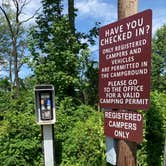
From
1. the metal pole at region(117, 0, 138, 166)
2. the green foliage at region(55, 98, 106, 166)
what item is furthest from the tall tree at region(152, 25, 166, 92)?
the metal pole at region(117, 0, 138, 166)

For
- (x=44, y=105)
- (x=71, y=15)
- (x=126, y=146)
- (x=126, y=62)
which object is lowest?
(x=126, y=146)

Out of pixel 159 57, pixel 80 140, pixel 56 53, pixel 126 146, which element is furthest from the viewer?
pixel 159 57

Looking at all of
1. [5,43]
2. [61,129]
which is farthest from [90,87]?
[5,43]

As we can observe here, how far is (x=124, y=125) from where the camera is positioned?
3969mm

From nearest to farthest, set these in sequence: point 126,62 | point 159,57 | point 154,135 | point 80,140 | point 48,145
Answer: point 126,62 < point 48,145 < point 80,140 < point 154,135 < point 159,57

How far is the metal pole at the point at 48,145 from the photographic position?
23.5 feet

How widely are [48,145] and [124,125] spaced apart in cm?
347

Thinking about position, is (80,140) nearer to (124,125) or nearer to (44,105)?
(44,105)

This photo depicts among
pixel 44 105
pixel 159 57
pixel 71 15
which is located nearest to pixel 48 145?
pixel 44 105

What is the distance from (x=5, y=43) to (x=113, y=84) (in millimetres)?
39191

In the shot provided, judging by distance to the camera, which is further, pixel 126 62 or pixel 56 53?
pixel 56 53

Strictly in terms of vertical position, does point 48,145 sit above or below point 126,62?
below

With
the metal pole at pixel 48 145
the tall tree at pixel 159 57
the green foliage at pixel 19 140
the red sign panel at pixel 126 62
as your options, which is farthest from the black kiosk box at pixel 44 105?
the tall tree at pixel 159 57

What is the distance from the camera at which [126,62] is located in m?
3.89
